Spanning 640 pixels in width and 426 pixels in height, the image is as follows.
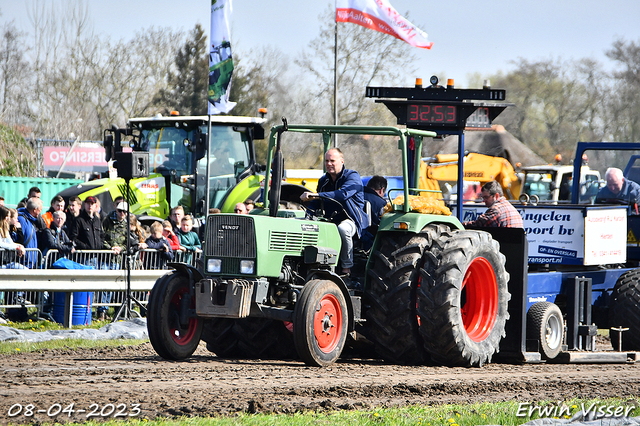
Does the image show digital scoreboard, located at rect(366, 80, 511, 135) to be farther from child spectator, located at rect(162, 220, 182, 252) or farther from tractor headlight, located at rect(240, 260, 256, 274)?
child spectator, located at rect(162, 220, 182, 252)

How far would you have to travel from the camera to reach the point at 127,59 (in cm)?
4569

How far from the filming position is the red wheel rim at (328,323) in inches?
306

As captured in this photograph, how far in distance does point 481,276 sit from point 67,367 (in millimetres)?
4131

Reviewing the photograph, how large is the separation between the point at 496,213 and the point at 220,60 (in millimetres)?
6926

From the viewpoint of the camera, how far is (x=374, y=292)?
26.9 ft

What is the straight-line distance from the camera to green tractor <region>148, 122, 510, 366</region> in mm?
7723

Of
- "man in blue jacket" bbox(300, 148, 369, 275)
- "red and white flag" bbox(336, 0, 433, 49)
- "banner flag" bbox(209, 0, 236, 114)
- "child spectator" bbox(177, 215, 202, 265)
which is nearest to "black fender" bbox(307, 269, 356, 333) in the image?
"man in blue jacket" bbox(300, 148, 369, 275)

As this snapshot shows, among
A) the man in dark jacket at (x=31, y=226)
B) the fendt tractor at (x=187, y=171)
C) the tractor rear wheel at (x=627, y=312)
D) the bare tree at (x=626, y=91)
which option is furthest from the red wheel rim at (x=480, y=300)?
the bare tree at (x=626, y=91)

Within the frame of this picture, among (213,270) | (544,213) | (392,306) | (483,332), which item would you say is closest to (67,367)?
(213,270)

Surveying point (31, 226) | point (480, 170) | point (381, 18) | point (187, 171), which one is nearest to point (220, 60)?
point (187, 171)

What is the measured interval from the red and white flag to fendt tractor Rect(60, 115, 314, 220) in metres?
3.89

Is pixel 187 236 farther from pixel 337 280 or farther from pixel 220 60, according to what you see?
pixel 337 280

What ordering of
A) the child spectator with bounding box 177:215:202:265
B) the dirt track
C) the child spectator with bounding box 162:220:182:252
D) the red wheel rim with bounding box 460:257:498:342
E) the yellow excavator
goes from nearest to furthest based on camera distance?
the dirt track
the red wheel rim with bounding box 460:257:498:342
the child spectator with bounding box 162:220:182:252
the child spectator with bounding box 177:215:202:265
the yellow excavator

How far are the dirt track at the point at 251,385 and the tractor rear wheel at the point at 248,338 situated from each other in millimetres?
222
